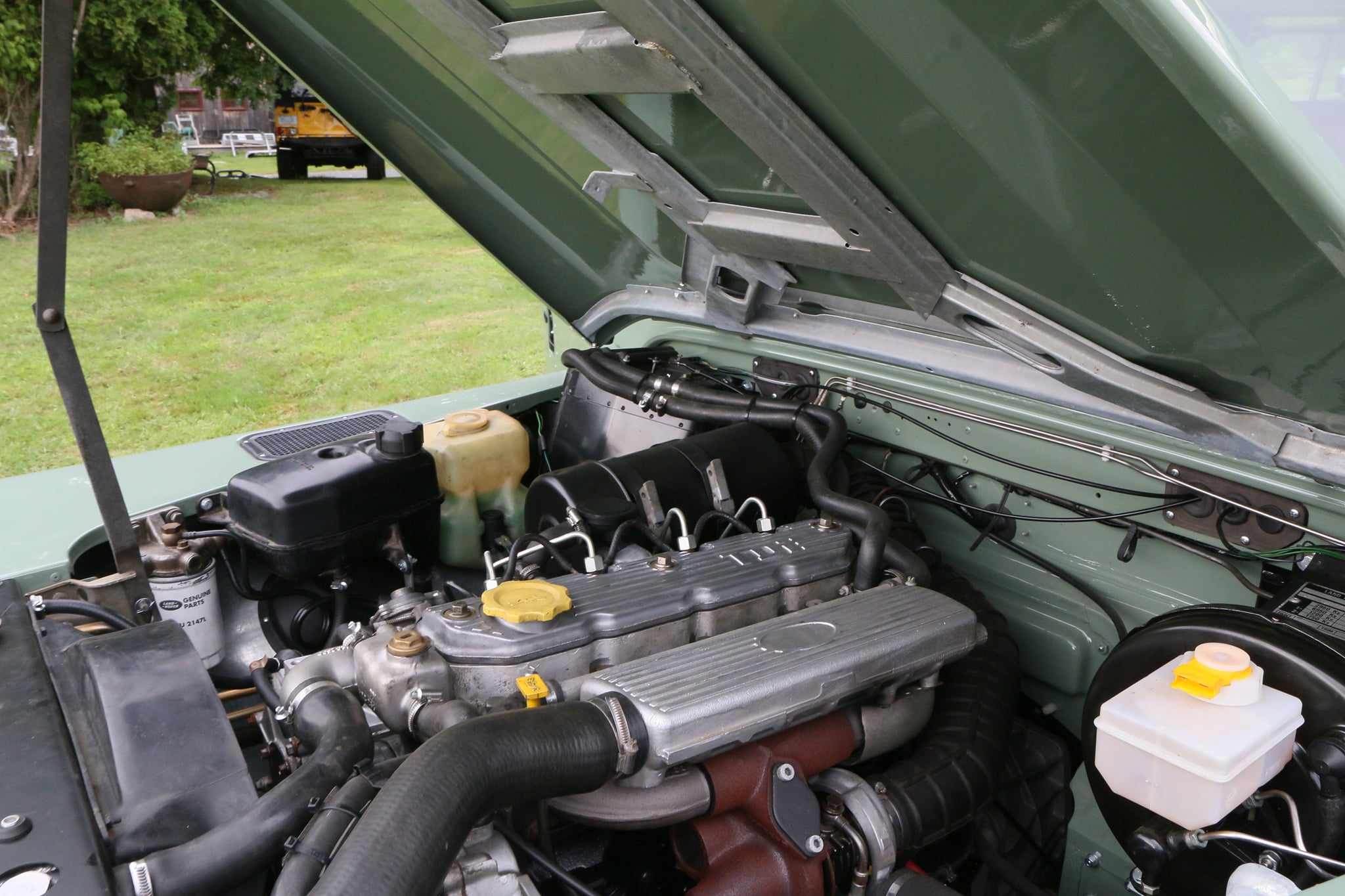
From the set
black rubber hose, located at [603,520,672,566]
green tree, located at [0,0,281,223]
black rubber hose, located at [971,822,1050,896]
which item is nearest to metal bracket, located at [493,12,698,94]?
black rubber hose, located at [603,520,672,566]

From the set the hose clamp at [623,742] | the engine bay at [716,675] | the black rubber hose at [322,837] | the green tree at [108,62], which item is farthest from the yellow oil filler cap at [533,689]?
the green tree at [108,62]

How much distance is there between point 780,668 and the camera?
125 cm

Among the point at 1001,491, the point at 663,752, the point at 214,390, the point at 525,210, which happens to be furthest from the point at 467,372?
the point at 663,752

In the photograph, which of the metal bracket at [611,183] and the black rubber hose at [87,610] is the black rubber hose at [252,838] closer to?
the black rubber hose at [87,610]

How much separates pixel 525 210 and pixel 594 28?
2.76 ft

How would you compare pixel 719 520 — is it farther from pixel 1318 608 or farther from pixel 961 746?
pixel 1318 608

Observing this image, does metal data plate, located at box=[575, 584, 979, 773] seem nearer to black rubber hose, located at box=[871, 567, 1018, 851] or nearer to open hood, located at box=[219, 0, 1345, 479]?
black rubber hose, located at box=[871, 567, 1018, 851]

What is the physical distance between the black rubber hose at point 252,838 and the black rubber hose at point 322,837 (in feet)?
0.07

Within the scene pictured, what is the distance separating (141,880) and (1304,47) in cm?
143

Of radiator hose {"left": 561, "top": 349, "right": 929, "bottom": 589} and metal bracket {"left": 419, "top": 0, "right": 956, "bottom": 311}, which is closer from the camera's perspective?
metal bracket {"left": 419, "top": 0, "right": 956, "bottom": 311}

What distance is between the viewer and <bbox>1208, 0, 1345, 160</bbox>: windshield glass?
3.18ft

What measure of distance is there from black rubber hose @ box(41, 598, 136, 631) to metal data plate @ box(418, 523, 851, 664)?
482 millimetres

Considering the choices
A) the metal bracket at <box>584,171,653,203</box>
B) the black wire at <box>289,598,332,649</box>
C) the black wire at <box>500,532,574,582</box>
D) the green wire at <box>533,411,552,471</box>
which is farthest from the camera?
the green wire at <box>533,411,552,471</box>

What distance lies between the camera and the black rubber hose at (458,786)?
90cm
